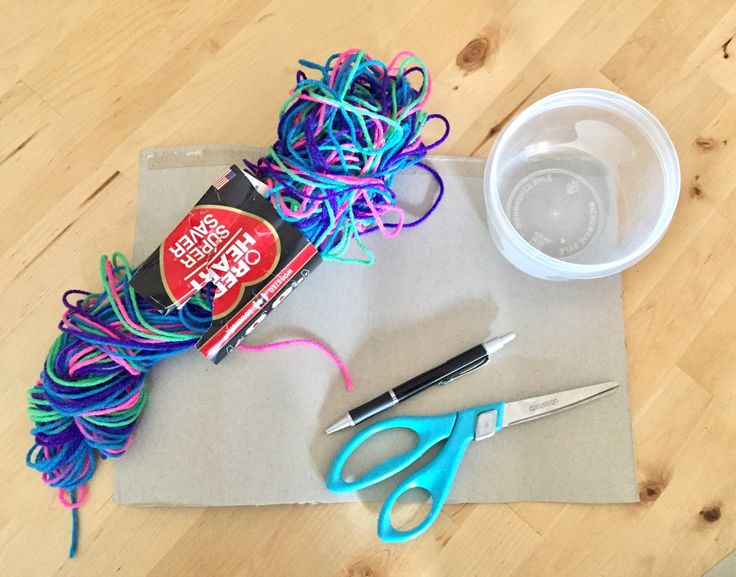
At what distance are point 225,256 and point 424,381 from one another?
217mm

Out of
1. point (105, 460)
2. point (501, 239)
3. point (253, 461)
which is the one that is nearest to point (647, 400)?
point (501, 239)

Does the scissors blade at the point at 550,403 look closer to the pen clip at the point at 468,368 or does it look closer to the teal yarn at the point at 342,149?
the pen clip at the point at 468,368

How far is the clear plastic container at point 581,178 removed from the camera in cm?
62

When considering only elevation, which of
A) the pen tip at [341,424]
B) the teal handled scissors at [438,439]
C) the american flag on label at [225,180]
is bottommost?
the teal handled scissors at [438,439]

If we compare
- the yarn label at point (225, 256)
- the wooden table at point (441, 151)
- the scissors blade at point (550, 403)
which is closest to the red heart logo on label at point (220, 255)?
the yarn label at point (225, 256)

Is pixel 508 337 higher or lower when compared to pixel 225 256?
lower

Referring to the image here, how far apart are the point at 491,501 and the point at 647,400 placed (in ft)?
0.59

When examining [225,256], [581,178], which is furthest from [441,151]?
[225,256]

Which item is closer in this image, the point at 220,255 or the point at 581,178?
the point at 220,255

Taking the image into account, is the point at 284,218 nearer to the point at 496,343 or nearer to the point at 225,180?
the point at 225,180

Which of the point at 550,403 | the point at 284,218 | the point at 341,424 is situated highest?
the point at 284,218

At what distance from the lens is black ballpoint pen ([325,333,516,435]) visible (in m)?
0.60

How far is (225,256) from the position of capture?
0.55 m

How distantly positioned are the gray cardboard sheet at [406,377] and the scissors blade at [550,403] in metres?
0.01
